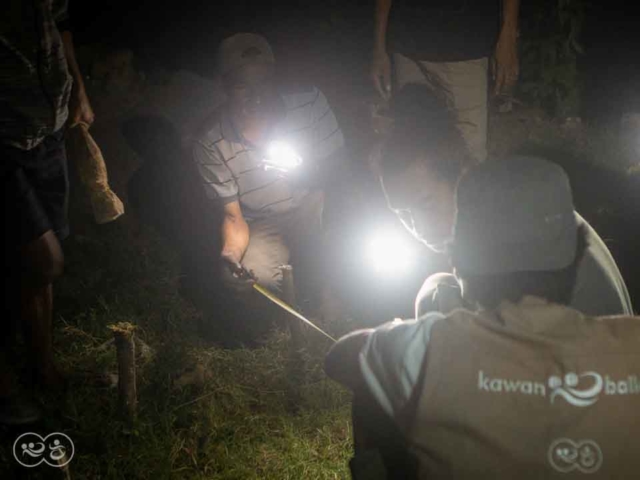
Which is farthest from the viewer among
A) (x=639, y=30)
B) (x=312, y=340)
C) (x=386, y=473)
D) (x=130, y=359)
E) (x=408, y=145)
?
(x=639, y=30)

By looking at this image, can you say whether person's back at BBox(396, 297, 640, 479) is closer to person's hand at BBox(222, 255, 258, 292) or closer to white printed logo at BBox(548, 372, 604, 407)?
white printed logo at BBox(548, 372, 604, 407)

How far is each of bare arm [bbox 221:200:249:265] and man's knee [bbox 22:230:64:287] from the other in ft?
4.82

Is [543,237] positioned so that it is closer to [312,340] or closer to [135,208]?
[312,340]

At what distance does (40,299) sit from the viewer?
381cm

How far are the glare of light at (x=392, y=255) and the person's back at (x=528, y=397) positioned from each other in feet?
9.61

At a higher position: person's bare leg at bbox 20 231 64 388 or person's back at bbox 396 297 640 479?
person's back at bbox 396 297 640 479

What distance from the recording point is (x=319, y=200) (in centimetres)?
548

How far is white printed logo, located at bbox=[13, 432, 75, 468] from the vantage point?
3.53 metres

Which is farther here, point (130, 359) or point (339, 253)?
point (339, 253)

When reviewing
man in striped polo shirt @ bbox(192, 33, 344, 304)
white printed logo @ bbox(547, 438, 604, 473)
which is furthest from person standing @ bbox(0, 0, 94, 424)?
white printed logo @ bbox(547, 438, 604, 473)

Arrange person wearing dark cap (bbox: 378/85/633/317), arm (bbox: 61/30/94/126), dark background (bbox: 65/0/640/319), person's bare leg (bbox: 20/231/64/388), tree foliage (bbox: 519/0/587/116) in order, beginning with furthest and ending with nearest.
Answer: tree foliage (bbox: 519/0/587/116) < dark background (bbox: 65/0/640/319) < arm (bbox: 61/30/94/126) < person's bare leg (bbox: 20/231/64/388) < person wearing dark cap (bbox: 378/85/633/317)

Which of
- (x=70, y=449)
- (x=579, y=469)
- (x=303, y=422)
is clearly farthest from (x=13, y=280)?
(x=579, y=469)

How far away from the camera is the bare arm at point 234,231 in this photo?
4945 millimetres

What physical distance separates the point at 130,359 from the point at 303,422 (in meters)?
1.26
